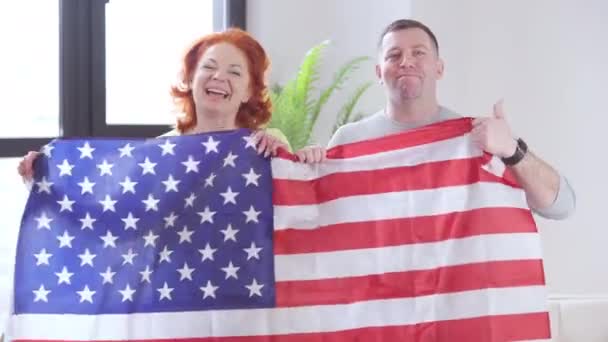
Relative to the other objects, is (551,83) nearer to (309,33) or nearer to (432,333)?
(309,33)

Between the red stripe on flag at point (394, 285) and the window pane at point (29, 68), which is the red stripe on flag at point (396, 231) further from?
the window pane at point (29, 68)

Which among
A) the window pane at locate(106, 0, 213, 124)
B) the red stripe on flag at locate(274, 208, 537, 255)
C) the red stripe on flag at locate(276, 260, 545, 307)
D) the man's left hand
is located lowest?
the red stripe on flag at locate(276, 260, 545, 307)

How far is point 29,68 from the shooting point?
14.4ft

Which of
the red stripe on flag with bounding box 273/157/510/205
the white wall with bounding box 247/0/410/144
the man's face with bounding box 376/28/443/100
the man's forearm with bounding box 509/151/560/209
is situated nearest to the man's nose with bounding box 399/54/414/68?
the man's face with bounding box 376/28/443/100

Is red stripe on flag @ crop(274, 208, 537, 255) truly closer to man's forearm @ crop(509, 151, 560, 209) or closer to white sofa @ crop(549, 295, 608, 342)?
man's forearm @ crop(509, 151, 560, 209)

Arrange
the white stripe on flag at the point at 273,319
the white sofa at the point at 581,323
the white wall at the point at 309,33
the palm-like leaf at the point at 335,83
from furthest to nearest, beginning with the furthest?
the white wall at the point at 309,33
the palm-like leaf at the point at 335,83
the white sofa at the point at 581,323
the white stripe on flag at the point at 273,319

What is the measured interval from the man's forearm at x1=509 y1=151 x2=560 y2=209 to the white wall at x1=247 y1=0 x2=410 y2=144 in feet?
7.17

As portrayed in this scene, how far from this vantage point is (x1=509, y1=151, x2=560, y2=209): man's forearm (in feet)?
8.84

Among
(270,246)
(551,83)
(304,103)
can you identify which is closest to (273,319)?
(270,246)

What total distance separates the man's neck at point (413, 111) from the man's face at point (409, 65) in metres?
0.02

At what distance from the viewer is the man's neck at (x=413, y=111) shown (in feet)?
9.64

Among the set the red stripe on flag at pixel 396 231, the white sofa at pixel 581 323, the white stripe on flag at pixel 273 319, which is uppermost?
the red stripe on flag at pixel 396 231

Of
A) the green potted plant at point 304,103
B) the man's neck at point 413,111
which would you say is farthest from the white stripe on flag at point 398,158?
the green potted plant at point 304,103

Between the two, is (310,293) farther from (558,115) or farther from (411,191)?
(558,115)
